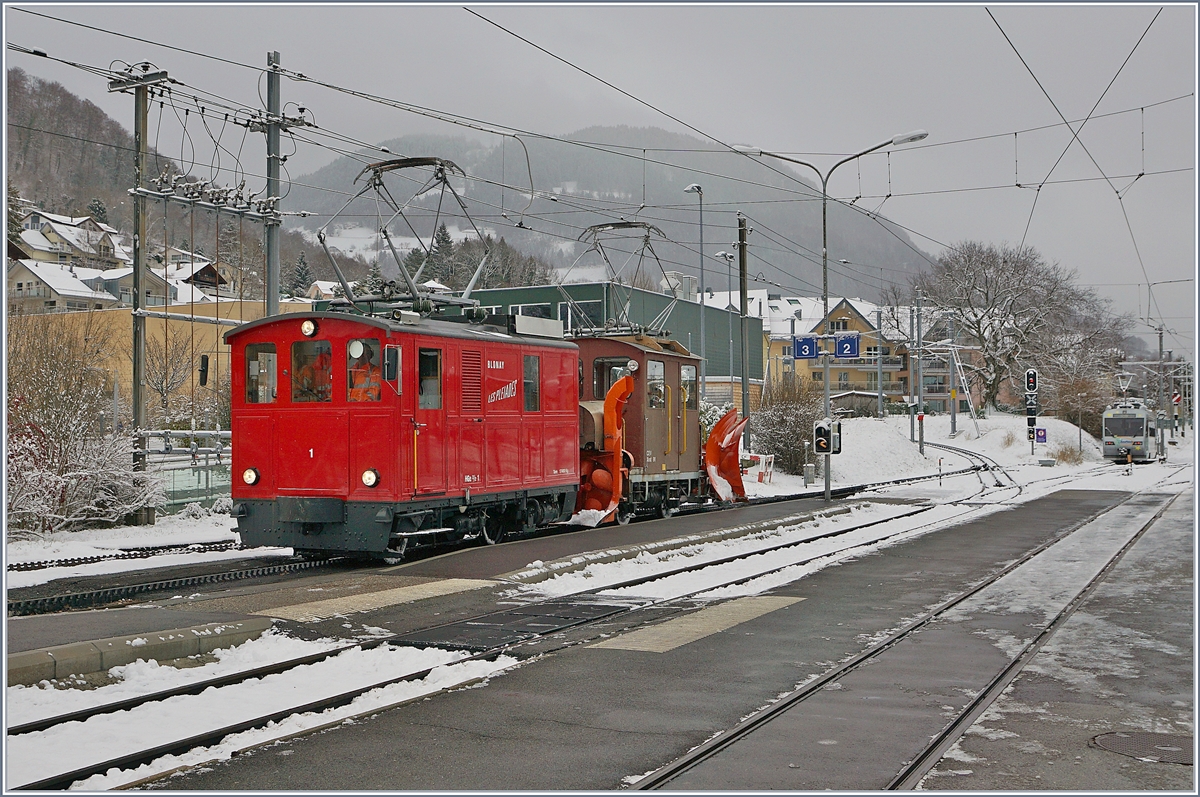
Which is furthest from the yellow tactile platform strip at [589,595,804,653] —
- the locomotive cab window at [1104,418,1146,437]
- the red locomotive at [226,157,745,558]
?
the locomotive cab window at [1104,418,1146,437]

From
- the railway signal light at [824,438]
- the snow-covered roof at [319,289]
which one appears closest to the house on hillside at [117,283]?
the snow-covered roof at [319,289]

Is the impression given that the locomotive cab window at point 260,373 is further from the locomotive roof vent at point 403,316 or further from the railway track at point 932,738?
the railway track at point 932,738

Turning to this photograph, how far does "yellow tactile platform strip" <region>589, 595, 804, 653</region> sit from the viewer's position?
9641 millimetres

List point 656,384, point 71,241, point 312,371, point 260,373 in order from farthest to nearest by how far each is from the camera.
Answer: point 71,241
point 656,384
point 260,373
point 312,371

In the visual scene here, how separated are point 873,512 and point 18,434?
17821 mm

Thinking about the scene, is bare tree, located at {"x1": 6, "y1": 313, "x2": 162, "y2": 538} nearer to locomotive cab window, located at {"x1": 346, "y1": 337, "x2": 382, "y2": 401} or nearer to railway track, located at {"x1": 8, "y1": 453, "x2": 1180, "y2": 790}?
locomotive cab window, located at {"x1": 346, "y1": 337, "x2": 382, "y2": 401}

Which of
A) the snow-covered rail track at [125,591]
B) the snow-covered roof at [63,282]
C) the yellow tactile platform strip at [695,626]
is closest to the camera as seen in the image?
the yellow tactile platform strip at [695,626]

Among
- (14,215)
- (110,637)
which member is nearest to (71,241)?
(14,215)

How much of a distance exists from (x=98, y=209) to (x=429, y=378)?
8242cm

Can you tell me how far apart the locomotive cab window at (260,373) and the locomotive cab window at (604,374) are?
8.27 meters

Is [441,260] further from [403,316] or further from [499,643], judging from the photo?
[499,643]

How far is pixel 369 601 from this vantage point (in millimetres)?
11328

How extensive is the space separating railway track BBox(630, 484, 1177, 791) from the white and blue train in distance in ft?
180

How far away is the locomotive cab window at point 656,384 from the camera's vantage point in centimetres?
2156
